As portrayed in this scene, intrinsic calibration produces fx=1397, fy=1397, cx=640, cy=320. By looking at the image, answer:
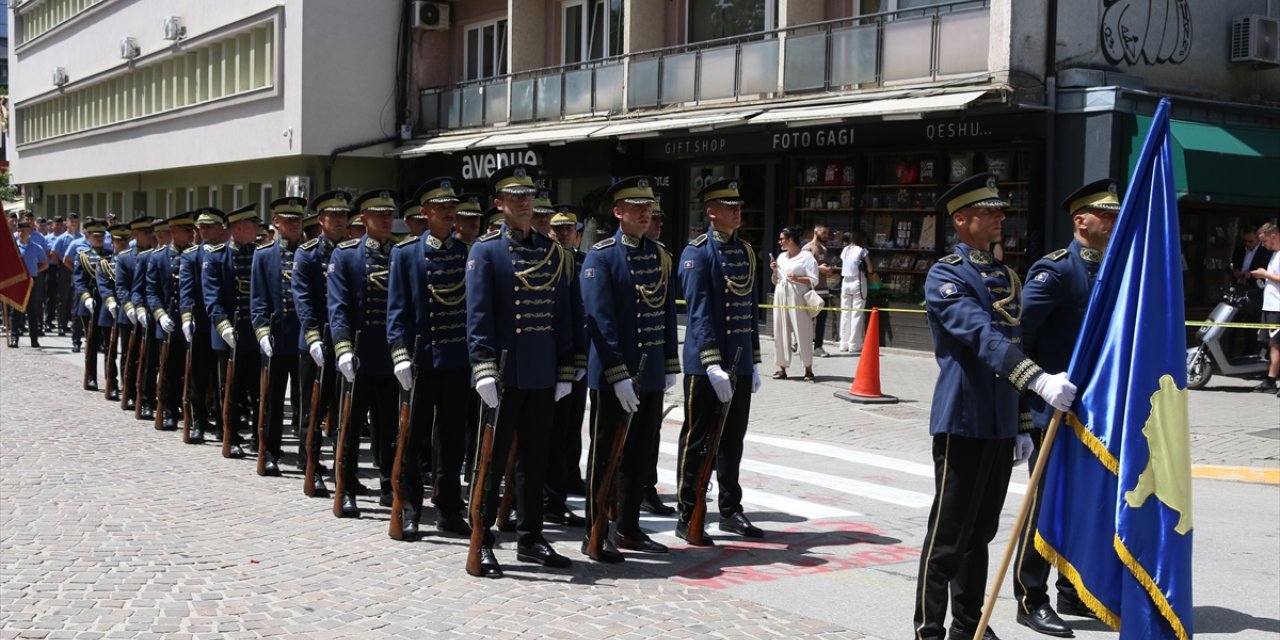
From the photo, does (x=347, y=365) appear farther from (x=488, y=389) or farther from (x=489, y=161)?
(x=489, y=161)

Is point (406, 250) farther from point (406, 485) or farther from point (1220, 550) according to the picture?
point (1220, 550)

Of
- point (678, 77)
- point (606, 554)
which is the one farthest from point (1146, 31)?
point (606, 554)

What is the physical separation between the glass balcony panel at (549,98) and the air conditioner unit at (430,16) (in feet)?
17.4

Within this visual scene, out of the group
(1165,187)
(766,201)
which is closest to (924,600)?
(1165,187)

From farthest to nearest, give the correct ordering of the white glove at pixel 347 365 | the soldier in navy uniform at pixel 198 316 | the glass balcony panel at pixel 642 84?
1. the glass balcony panel at pixel 642 84
2. the soldier in navy uniform at pixel 198 316
3. the white glove at pixel 347 365

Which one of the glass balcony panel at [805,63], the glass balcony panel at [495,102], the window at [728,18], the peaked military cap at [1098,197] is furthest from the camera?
the glass balcony panel at [495,102]

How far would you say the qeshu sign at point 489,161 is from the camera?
29125 millimetres

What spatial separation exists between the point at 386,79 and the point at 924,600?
97.2 feet

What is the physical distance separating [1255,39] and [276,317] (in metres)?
15.7

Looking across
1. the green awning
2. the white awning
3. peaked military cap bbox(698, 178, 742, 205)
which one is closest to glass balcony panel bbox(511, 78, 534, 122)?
the white awning

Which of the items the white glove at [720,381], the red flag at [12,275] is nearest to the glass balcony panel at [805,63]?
the white glove at [720,381]

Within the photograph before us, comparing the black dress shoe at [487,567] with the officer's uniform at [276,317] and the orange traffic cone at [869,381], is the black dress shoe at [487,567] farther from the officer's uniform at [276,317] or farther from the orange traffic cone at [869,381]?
the orange traffic cone at [869,381]

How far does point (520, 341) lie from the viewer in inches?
299

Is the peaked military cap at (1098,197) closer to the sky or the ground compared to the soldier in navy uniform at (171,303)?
closer to the sky
